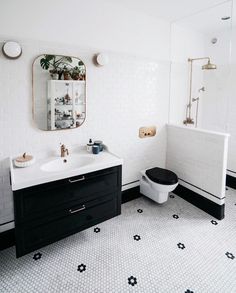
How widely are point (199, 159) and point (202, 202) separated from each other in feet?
1.80

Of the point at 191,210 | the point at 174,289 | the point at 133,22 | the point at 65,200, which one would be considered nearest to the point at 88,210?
the point at 65,200

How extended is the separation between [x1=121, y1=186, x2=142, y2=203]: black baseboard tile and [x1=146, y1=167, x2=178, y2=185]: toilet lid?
35 centimetres

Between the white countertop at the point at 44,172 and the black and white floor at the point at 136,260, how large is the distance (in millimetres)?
781

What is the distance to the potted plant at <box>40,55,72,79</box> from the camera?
6.54 feet

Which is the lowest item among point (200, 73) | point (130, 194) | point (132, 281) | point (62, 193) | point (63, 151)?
point (132, 281)

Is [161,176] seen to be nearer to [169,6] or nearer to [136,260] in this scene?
[136,260]

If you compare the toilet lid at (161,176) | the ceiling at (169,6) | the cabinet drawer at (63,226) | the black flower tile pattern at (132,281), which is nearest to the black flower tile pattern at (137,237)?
the cabinet drawer at (63,226)

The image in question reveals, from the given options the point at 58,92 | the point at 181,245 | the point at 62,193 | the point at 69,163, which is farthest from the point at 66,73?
the point at 181,245

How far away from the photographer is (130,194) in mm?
2920

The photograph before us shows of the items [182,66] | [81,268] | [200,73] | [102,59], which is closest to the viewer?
[81,268]

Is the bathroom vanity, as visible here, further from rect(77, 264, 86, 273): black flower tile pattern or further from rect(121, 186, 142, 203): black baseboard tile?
rect(121, 186, 142, 203): black baseboard tile

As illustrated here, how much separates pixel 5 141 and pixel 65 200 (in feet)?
2.56

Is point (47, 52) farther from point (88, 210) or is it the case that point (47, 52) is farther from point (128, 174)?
point (128, 174)

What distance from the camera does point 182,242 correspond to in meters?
2.12
